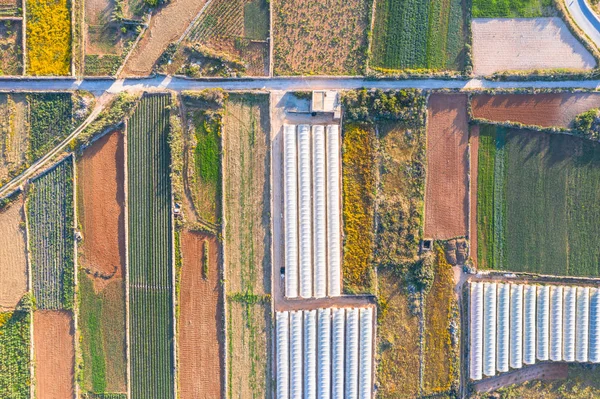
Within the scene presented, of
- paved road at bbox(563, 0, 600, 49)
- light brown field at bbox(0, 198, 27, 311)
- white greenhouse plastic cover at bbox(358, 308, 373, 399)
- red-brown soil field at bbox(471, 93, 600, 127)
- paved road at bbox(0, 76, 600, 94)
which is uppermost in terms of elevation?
paved road at bbox(563, 0, 600, 49)

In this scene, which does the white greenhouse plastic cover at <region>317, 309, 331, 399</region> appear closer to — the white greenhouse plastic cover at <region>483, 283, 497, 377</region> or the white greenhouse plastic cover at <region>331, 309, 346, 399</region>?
the white greenhouse plastic cover at <region>331, 309, 346, 399</region>

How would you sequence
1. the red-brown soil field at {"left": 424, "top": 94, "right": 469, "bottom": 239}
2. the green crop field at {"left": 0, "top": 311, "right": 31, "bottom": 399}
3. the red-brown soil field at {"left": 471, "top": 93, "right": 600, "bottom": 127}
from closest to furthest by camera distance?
1. the green crop field at {"left": 0, "top": 311, "right": 31, "bottom": 399}
2. the red-brown soil field at {"left": 471, "top": 93, "right": 600, "bottom": 127}
3. the red-brown soil field at {"left": 424, "top": 94, "right": 469, "bottom": 239}

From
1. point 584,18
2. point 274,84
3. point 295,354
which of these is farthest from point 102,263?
point 584,18

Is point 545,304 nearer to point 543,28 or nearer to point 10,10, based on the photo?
point 543,28

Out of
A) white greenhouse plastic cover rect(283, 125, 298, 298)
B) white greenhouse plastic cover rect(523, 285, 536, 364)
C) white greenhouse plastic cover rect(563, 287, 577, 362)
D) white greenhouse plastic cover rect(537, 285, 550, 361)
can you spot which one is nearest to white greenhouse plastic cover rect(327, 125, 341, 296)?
white greenhouse plastic cover rect(283, 125, 298, 298)

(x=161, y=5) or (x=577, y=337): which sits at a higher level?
(x=161, y=5)

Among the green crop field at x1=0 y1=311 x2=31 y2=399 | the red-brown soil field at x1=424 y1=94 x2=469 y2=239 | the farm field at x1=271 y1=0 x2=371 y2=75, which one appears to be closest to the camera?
the green crop field at x1=0 y1=311 x2=31 y2=399

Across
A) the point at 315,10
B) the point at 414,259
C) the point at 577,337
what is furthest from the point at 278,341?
the point at 315,10

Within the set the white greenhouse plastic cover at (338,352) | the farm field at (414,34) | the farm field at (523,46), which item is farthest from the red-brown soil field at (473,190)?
the white greenhouse plastic cover at (338,352)
